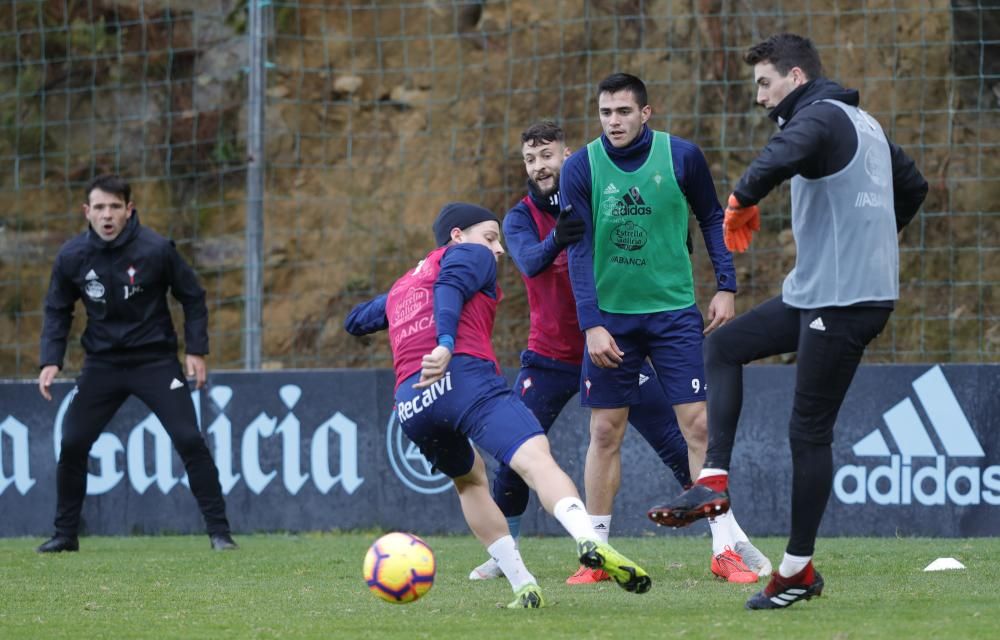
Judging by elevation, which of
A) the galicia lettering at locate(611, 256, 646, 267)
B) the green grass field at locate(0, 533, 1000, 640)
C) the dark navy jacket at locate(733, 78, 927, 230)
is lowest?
the green grass field at locate(0, 533, 1000, 640)

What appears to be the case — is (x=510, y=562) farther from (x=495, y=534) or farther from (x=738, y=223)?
(x=738, y=223)

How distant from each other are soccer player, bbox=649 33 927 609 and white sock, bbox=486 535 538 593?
0.80 metres

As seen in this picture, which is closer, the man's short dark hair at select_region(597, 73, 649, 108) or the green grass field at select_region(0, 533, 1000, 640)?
the green grass field at select_region(0, 533, 1000, 640)

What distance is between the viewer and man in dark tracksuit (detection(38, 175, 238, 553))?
9.60 metres

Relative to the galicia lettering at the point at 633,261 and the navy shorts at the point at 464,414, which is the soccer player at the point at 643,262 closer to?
the galicia lettering at the point at 633,261

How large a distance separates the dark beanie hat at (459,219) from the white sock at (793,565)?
196cm

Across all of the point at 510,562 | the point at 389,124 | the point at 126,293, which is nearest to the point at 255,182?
the point at 126,293

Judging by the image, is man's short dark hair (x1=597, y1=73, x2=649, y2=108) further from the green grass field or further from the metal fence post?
the metal fence post

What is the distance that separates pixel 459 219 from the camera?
643 cm

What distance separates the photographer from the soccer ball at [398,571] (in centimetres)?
555

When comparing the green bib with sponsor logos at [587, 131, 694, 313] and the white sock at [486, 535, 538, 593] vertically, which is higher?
the green bib with sponsor logos at [587, 131, 694, 313]

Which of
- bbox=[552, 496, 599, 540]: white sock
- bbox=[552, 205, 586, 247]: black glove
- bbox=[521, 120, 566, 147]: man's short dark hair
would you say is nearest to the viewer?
bbox=[552, 496, 599, 540]: white sock

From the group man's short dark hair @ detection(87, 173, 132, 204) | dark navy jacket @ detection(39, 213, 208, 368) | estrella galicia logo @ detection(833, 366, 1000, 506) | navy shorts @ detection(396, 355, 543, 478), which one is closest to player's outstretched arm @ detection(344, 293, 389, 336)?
navy shorts @ detection(396, 355, 543, 478)

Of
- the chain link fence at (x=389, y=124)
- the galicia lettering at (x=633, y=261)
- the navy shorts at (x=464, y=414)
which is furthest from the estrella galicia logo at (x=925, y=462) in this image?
the navy shorts at (x=464, y=414)
